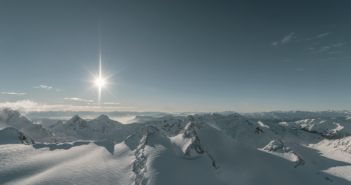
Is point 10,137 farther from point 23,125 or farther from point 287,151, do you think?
point 287,151

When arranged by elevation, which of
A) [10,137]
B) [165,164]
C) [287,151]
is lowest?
[287,151]

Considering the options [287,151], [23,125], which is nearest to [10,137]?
[23,125]

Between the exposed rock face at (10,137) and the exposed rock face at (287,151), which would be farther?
the exposed rock face at (10,137)

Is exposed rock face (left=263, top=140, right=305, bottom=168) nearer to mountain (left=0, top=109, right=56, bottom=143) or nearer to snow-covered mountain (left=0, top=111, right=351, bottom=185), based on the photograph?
snow-covered mountain (left=0, top=111, right=351, bottom=185)

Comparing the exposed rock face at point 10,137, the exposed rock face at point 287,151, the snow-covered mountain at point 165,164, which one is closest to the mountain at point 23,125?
the exposed rock face at point 10,137

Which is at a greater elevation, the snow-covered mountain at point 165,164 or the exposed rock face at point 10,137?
the exposed rock face at point 10,137

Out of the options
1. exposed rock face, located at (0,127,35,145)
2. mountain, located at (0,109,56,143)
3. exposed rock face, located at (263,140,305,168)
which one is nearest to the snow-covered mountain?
exposed rock face, located at (263,140,305,168)

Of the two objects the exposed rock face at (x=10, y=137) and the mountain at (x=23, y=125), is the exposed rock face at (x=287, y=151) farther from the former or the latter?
the mountain at (x=23, y=125)

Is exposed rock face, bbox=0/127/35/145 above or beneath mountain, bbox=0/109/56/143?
above

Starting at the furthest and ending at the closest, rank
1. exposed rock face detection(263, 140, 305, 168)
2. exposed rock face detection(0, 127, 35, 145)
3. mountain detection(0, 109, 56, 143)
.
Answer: mountain detection(0, 109, 56, 143)
exposed rock face detection(0, 127, 35, 145)
exposed rock face detection(263, 140, 305, 168)
